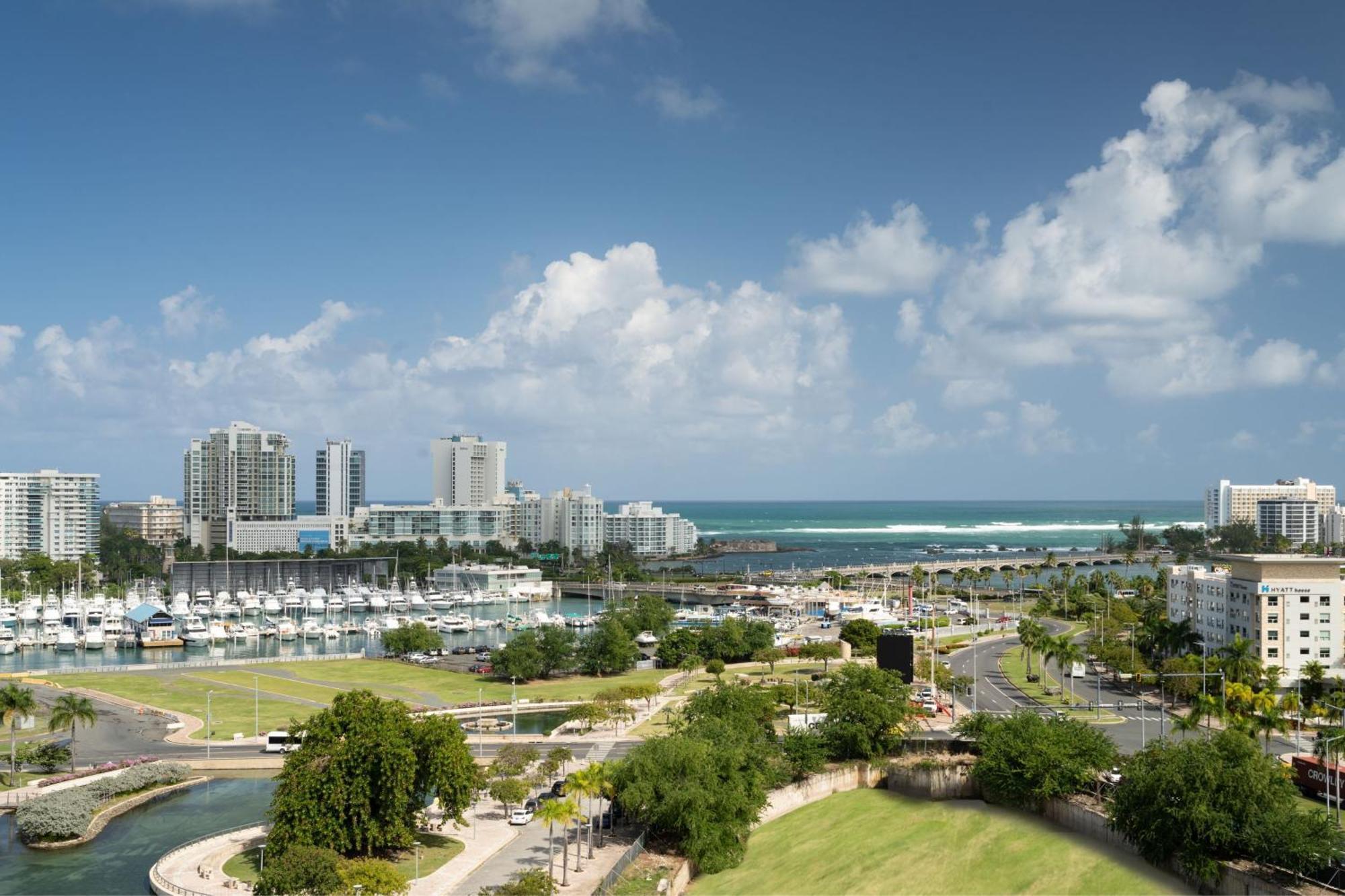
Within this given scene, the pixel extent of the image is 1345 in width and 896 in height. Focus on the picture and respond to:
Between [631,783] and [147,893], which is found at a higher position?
[631,783]

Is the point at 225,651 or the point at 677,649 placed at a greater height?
the point at 677,649

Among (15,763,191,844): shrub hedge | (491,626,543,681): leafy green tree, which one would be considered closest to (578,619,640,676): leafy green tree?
(491,626,543,681): leafy green tree

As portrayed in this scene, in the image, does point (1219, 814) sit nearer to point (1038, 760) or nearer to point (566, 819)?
point (1038, 760)

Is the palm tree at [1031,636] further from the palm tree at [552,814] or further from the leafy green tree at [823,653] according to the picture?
the palm tree at [552,814]

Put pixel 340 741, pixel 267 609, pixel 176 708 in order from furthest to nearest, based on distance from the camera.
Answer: pixel 267 609
pixel 176 708
pixel 340 741

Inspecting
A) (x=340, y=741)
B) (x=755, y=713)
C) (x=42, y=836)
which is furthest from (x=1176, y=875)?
(x=42, y=836)

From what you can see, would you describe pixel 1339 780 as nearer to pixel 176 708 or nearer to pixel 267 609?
pixel 176 708

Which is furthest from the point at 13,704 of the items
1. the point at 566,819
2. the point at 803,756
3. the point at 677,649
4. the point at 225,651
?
the point at 225,651
